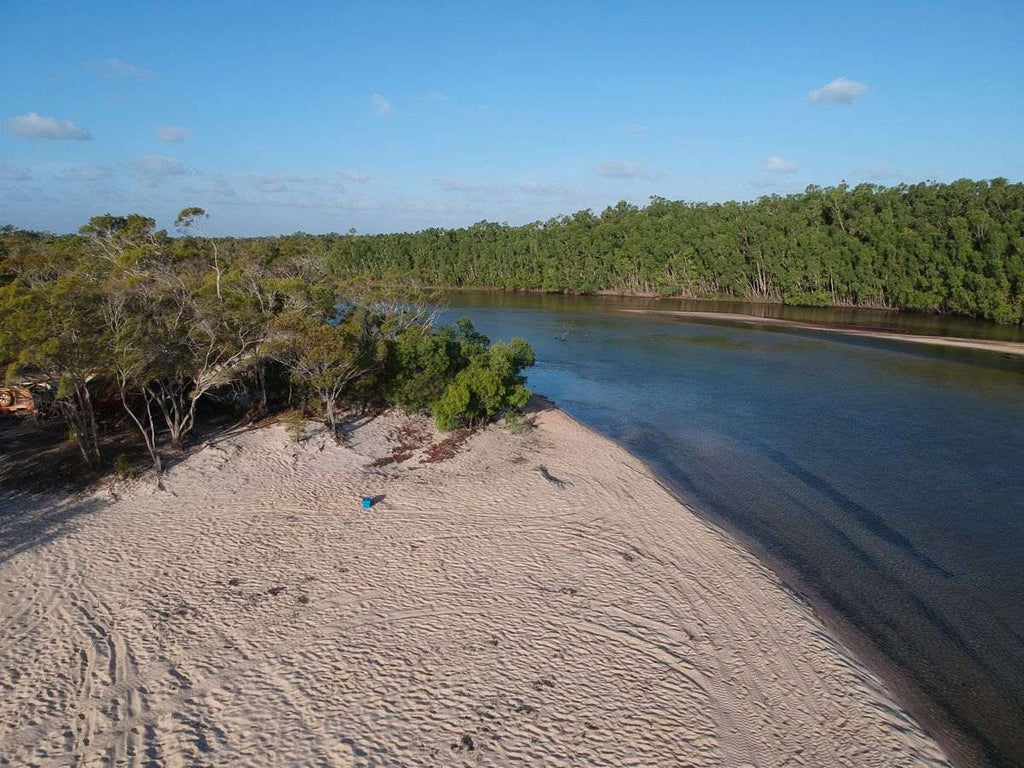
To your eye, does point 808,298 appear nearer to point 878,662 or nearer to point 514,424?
point 514,424

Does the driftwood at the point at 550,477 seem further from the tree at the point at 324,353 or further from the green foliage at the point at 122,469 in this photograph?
the green foliage at the point at 122,469

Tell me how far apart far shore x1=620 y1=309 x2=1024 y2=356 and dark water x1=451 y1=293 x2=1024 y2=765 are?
3246 millimetres

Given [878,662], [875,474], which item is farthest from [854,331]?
[878,662]

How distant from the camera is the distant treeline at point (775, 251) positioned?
60375mm

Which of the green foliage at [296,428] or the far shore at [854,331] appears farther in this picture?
the far shore at [854,331]

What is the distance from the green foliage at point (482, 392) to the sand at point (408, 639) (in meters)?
5.96

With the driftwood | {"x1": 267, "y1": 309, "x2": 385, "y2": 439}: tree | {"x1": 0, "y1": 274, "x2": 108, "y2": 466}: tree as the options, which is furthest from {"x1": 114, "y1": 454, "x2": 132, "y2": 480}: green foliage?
the driftwood

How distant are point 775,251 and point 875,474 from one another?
63844 mm

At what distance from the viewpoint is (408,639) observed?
36.9 ft

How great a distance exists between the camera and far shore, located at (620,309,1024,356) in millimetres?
47188

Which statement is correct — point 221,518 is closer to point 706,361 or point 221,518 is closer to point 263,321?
point 263,321

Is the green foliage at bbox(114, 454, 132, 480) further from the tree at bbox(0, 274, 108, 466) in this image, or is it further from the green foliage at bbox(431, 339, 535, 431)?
the green foliage at bbox(431, 339, 535, 431)

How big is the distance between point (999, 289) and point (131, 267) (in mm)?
72128

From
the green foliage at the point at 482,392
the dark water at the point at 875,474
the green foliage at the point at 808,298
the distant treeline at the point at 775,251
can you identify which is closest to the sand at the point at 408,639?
the dark water at the point at 875,474
